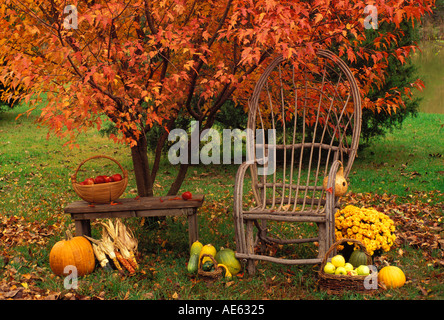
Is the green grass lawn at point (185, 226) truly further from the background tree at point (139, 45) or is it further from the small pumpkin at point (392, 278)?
the background tree at point (139, 45)

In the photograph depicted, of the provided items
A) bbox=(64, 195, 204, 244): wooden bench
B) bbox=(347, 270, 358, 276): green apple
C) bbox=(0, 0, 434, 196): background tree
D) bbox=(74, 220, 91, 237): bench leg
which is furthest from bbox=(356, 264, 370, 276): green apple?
bbox=(74, 220, 91, 237): bench leg

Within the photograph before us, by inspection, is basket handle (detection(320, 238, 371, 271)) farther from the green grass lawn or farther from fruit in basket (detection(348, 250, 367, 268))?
the green grass lawn

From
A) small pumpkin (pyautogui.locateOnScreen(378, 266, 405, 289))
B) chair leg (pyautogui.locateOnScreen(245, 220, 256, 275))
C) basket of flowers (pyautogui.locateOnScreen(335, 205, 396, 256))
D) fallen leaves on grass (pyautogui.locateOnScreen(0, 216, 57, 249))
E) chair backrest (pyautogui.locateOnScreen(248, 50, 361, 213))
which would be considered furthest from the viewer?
fallen leaves on grass (pyautogui.locateOnScreen(0, 216, 57, 249))

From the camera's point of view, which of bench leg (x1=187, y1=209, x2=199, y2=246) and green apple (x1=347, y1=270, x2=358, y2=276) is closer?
green apple (x1=347, y1=270, x2=358, y2=276)

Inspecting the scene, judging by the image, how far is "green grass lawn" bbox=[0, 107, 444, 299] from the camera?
3.51 meters

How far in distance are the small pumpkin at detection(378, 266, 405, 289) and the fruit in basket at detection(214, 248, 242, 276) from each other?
109cm

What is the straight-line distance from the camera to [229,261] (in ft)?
12.2

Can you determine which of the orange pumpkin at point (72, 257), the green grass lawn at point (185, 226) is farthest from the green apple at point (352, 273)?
the orange pumpkin at point (72, 257)

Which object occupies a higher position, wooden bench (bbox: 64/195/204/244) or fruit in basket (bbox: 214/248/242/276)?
wooden bench (bbox: 64/195/204/244)

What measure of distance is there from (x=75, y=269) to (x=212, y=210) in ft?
7.60

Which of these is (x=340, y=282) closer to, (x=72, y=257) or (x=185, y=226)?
(x=72, y=257)

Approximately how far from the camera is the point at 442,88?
59.1ft

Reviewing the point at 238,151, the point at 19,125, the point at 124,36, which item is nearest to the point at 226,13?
the point at 124,36

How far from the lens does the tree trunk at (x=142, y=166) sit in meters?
4.78
